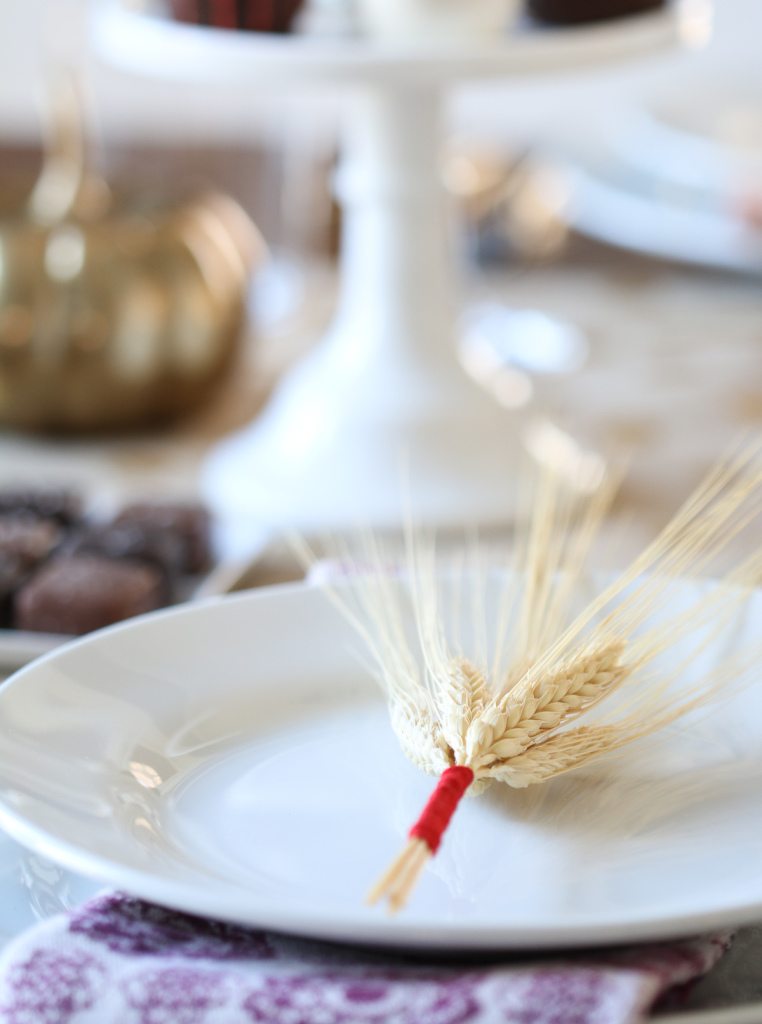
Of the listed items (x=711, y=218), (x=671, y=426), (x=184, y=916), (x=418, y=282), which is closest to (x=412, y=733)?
(x=184, y=916)

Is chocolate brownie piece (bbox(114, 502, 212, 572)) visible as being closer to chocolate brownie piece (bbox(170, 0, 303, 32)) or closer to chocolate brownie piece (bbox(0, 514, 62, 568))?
chocolate brownie piece (bbox(0, 514, 62, 568))

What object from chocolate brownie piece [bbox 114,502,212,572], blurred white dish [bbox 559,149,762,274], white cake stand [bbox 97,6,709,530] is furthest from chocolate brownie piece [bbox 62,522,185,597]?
blurred white dish [bbox 559,149,762,274]

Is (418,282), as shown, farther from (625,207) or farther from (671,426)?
(625,207)

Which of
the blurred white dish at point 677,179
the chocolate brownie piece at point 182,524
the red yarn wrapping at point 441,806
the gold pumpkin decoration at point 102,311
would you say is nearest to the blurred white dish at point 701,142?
the blurred white dish at point 677,179

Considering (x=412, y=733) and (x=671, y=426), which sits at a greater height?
(x=412, y=733)

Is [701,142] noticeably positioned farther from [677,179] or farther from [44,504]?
[44,504]

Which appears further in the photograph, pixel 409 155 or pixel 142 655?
pixel 409 155

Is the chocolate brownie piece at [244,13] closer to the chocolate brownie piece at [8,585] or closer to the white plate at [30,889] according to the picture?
the chocolate brownie piece at [8,585]
